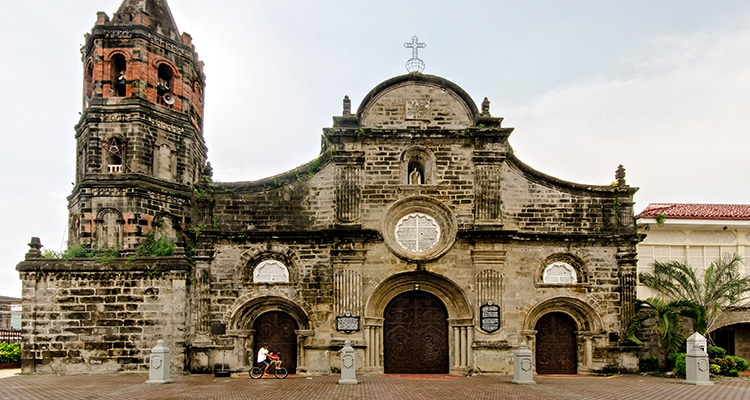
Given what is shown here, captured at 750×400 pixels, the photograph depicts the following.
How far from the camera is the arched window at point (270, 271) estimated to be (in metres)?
22.4

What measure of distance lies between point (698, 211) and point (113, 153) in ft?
73.5

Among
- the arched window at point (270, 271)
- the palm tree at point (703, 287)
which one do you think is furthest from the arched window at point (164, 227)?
the palm tree at point (703, 287)

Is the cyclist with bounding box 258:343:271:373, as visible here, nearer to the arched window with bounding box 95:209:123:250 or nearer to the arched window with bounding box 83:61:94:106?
the arched window with bounding box 95:209:123:250

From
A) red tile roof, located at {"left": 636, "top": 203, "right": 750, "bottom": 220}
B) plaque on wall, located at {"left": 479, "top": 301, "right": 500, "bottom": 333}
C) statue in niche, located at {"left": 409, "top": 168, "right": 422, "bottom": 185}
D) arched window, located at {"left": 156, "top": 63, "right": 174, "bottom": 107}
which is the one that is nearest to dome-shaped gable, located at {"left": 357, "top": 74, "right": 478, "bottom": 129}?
statue in niche, located at {"left": 409, "top": 168, "right": 422, "bottom": 185}

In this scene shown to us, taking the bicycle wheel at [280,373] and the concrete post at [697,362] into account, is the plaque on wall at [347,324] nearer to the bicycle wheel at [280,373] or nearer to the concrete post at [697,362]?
the bicycle wheel at [280,373]

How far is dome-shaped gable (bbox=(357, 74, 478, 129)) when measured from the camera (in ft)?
76.1

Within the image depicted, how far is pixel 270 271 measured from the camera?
22.4m

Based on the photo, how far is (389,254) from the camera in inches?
878

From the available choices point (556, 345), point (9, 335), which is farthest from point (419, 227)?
point (9, 335)

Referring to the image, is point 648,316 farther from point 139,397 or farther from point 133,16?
point 133,16

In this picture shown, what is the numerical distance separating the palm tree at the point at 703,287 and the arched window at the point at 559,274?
368cm

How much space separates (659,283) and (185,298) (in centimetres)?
1666

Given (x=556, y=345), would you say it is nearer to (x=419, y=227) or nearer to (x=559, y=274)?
(x=559, y=274)

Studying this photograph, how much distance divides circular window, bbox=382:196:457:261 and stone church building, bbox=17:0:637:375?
0.16 feet
